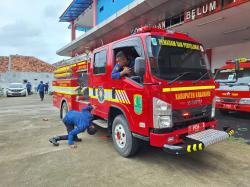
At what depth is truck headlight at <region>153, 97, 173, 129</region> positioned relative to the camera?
4.07 metres

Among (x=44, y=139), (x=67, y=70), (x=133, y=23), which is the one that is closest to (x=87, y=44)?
(x=133, y=23)

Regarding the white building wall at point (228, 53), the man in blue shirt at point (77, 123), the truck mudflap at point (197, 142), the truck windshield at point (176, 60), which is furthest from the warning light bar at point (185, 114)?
the white building wall at point (228, 53)

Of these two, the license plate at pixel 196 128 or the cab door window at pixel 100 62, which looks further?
the cab door window at pixel 100 62

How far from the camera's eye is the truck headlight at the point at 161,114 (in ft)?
13.4

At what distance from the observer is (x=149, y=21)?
10898 mm

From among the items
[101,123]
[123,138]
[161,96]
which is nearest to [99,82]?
[101,123]

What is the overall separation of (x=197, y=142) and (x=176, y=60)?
1550 millimetres

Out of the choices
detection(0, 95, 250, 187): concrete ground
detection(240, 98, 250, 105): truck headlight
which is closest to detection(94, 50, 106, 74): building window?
detection(0, 95, 250, 187): concrete ground

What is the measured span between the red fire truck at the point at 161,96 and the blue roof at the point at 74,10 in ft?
52.7

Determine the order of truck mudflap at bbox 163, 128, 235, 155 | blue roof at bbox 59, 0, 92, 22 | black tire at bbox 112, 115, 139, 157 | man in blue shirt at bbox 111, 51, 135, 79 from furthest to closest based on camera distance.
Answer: blue roof at bbox 59, 0, 92, 22
man in blue shirt at bbox 111, 51, 135, 79
black tire at bbox 112, 115, 139, 157
truck mudflap at bbox 163, 128, 235, 155

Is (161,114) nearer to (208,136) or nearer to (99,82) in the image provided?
(208,136)

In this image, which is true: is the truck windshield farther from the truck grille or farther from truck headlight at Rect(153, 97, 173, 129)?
the truck grille

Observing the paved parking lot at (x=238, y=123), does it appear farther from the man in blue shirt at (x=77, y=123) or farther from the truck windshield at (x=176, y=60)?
the man in blue shirt at (x=77, y=123)

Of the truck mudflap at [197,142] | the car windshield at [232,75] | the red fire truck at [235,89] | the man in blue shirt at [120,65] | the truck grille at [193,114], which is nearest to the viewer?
the truck mudflap at [197,142]
